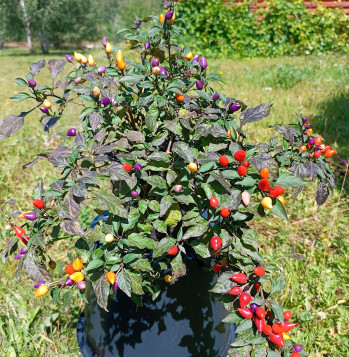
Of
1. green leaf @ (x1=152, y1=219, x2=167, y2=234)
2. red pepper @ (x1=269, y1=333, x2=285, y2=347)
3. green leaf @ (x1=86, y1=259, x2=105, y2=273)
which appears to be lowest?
red pepper @ (x1=269, y1=333, x2=285, y2=347)

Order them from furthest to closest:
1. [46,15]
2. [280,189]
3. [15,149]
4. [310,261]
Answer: [46,15], [15,149], [310,261], [280,189]

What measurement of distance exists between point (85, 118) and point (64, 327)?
1229mm

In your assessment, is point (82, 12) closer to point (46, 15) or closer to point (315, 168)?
point (46, 15)

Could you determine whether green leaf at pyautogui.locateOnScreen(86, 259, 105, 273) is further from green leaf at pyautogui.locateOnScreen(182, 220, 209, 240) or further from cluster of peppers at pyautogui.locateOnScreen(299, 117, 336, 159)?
cluster of peppers at pyautogui.locateOnScreen(299, 117, 336, 159)

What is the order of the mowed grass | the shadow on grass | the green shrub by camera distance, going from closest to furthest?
the mowed grass, the shadow on grass, the green shrub

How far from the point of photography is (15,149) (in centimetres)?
354

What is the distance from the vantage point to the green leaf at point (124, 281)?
38.1 inches

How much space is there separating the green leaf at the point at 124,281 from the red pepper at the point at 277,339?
15.8 inches

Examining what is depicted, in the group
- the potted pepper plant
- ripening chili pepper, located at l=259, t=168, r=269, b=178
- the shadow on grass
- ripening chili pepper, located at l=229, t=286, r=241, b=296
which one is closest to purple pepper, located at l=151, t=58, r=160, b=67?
the potted pepper plant

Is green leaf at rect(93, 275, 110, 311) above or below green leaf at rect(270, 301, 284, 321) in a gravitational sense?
above

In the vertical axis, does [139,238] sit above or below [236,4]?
below

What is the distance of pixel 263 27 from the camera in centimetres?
836

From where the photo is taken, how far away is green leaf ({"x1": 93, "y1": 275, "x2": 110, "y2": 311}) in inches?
36.9

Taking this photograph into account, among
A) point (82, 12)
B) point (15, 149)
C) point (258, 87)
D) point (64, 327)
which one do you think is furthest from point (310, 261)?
point (82, 12)
